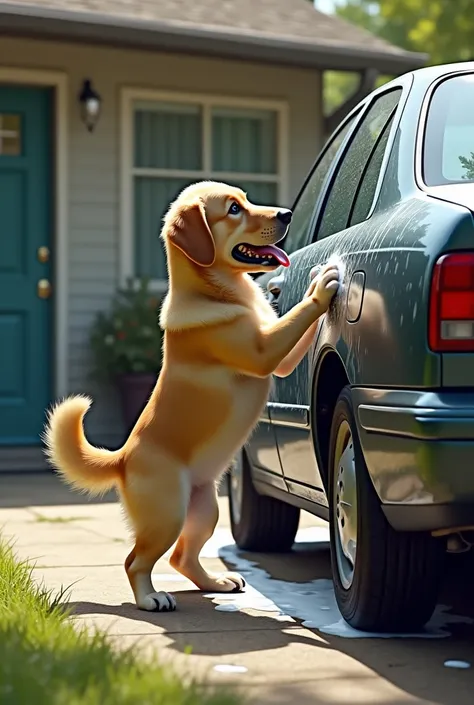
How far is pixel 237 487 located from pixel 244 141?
589 centimetres

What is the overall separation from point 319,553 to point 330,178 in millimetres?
1799

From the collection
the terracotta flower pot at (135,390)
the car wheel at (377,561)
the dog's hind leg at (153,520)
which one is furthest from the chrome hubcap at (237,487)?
the terracotta flower pot at (135,390)

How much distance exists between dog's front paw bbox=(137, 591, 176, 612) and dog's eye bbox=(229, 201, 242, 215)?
4.39 feet

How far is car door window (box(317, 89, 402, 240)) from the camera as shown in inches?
180

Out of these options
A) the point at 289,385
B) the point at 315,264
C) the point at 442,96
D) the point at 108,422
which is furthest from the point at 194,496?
the point at 108,422

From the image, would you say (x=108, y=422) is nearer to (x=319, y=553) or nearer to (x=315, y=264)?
(x=319, y=553)

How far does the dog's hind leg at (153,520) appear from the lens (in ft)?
14.4

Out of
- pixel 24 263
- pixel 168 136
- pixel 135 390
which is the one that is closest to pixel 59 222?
pixel 24 263

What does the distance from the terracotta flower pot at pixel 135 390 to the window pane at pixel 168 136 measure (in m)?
1.94

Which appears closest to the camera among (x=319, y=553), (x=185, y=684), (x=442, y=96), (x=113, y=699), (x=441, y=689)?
(x=113, y=699)

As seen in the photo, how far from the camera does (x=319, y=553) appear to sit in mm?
5965

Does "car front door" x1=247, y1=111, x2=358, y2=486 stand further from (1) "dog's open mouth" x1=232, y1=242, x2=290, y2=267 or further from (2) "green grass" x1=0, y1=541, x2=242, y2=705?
(2) "green grass" x1=0, y1=541, x2=242, y2=705

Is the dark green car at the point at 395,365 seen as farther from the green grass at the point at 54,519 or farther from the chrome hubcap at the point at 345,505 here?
the green grass at the point at 54,519

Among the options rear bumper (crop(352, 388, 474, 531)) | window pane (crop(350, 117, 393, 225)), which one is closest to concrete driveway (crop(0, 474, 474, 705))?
rear bumper (crop(352, 388, 474, 531))
